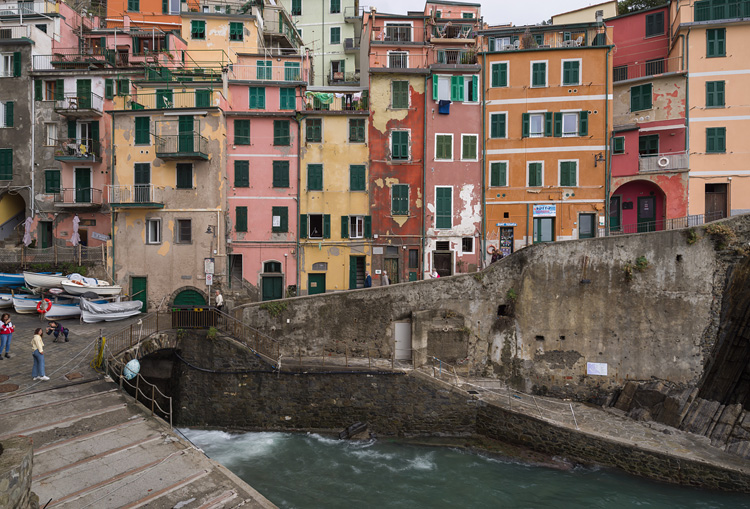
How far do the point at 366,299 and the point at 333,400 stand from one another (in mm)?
4387

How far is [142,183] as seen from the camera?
83.0ft

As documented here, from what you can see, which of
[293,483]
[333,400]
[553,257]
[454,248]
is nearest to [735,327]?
[553,257]

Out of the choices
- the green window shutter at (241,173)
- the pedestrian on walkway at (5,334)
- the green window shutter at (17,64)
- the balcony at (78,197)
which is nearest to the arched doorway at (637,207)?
the green window shutter at (241,173)

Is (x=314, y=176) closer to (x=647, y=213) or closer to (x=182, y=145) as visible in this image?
(x=182, y=145)

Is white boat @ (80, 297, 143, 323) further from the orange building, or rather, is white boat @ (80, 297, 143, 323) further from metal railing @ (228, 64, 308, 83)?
the orange building

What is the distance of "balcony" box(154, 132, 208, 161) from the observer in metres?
24.4

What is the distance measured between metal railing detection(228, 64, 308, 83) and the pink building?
900 mm

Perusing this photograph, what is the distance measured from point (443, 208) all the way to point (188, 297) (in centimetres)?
1461

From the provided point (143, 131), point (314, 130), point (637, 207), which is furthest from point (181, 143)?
point (637, 207)

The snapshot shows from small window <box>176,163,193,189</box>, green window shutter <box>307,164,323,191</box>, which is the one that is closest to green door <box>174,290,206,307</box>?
small window <box>176,163,193,189</box>

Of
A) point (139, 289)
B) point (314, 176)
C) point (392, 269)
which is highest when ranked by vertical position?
point (314, 176)

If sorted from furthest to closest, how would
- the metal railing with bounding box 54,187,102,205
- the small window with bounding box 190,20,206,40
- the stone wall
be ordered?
the small window with bounding box 190,20,206,40 < the metal railing with bounding box 54,187,102,205 < the stone wall

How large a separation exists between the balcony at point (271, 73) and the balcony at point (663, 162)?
1948 cm

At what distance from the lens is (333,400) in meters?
18.5
